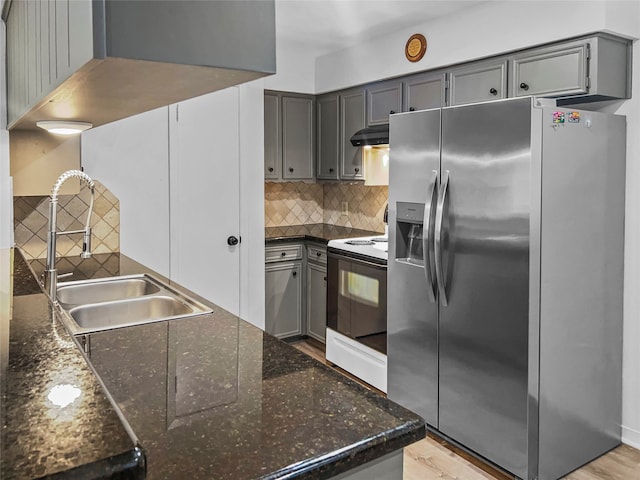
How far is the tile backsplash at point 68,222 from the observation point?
110 inches

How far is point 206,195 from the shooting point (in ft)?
12.1

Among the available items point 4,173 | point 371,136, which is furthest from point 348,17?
point 4,173

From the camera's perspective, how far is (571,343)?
2.64 metres

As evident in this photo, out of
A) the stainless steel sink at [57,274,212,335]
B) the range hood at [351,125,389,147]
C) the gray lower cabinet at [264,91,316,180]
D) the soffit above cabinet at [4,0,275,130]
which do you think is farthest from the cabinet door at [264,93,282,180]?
the soffit above cabinet at [4,0,275,130]

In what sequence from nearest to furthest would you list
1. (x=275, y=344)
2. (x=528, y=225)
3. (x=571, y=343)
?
1. (x=275, y=344)
2. (x=528, y=225)
3. (x=571, y=343)

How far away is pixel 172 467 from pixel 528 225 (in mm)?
1941

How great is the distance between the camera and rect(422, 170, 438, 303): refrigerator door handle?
2.84 meters

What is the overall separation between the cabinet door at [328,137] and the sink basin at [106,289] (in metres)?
2.40

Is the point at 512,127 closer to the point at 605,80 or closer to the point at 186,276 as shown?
the point at 605,80

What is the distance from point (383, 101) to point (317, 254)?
1270 mm

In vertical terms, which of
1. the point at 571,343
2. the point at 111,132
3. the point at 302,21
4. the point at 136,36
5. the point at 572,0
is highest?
the point at 302,21

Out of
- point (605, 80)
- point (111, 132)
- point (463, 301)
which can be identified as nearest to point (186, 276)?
point (111, 132)

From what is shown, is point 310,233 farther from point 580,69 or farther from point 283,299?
point 580,69

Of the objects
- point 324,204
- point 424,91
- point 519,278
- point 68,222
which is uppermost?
point 424,91
